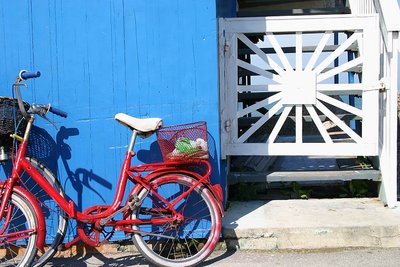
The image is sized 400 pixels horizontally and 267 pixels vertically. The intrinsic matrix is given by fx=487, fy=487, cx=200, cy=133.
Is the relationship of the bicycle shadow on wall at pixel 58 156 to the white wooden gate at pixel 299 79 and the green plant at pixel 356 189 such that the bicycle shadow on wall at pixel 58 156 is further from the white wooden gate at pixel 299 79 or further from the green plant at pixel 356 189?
the green plant at pixel 356 189

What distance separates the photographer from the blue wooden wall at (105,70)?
4.46m

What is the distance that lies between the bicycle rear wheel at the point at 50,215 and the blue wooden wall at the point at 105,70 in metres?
0.24

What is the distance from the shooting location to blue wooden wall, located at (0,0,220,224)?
4.46 meters

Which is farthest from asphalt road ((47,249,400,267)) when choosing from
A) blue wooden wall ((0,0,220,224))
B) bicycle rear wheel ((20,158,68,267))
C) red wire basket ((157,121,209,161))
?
red wire basket ((157,121,209,161))

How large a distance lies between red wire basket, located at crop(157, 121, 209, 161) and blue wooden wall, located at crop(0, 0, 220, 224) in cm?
20

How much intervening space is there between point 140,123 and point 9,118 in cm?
111

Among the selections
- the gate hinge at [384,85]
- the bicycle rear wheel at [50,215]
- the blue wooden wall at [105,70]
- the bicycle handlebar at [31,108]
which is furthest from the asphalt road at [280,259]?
the gate hinge at [384,85]

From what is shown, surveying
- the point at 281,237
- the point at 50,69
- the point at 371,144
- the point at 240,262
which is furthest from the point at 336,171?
the point at 50,69

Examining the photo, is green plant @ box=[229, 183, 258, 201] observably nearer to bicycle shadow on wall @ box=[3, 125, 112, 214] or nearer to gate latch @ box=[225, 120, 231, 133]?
gate latch @ box=[225, 120, 231, 133]

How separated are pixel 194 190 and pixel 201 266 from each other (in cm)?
67

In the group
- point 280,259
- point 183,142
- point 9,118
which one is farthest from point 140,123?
point 280,259

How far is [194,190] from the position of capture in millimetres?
4340

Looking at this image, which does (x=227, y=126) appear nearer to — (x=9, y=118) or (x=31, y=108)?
(x=31, y=108)

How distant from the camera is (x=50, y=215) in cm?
463
